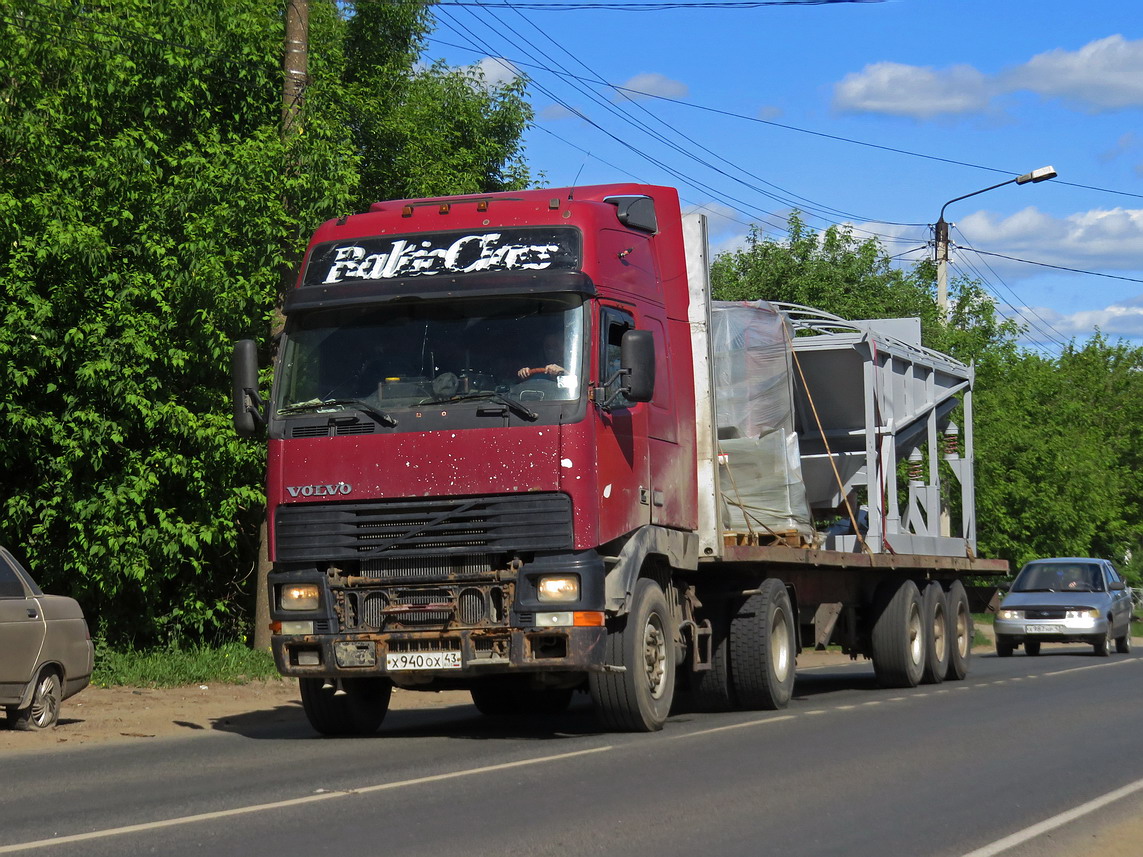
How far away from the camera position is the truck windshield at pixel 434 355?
10.8 meters

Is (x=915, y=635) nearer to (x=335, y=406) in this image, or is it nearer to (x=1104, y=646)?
(x=335, y=406)

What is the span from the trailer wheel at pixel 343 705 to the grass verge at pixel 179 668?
4320 mm

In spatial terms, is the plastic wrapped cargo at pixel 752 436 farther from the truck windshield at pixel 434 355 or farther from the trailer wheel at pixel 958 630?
the trailer wheel at pixel 958 630

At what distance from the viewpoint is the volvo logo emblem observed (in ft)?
35.5

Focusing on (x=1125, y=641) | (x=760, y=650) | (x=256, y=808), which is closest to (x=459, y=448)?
(x=256, y=808)

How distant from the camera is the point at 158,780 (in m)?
9.59

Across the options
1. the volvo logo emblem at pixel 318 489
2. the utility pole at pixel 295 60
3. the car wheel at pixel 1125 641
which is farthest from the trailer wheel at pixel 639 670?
the car wheel at pixel 1125 641

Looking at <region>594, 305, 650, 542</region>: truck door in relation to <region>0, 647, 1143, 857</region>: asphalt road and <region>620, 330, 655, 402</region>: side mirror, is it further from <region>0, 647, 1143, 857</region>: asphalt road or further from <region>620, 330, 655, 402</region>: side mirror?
<region>0, 647, 1143, 857</region>: asphalt road

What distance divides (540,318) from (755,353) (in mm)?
4254

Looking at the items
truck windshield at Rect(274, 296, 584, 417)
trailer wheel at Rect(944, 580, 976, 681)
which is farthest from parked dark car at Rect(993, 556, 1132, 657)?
truck windshield at Rect(274, 296, 584, 417)

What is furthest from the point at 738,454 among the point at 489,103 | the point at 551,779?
the point at 489,103

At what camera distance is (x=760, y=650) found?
13578mm

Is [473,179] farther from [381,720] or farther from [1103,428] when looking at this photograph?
[1103,428]

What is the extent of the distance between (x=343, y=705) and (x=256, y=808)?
415 centimetres
